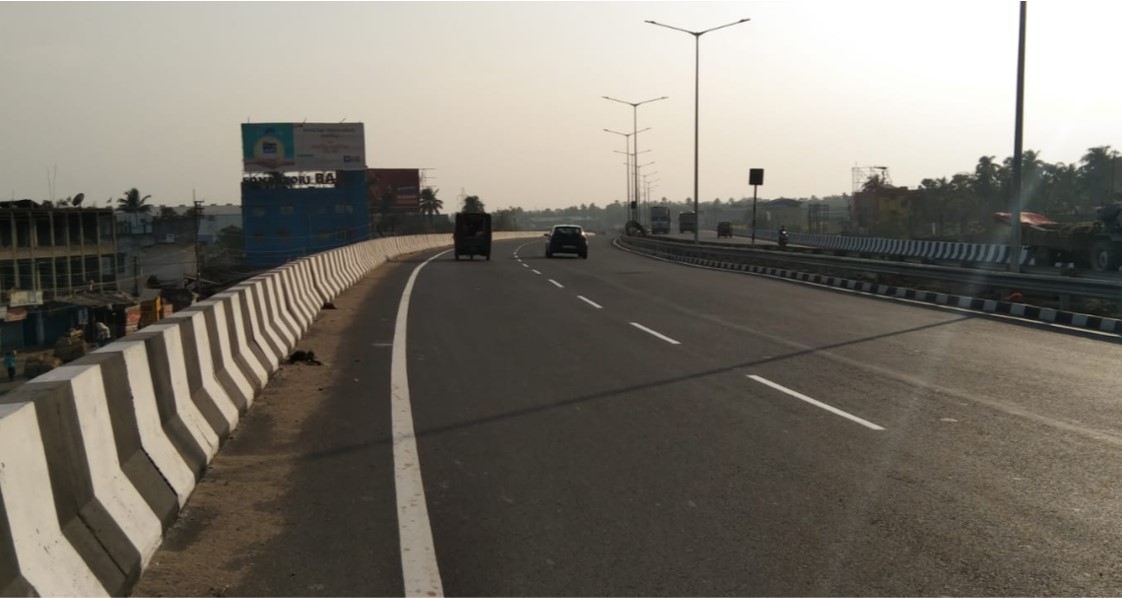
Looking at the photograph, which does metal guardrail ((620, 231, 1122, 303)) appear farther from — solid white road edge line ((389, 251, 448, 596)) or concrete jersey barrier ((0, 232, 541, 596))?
concrete jersey barrier ((0, 232, 541, 596))

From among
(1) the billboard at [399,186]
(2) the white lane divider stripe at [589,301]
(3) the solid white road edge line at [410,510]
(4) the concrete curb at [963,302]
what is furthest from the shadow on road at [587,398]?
(1) the billboard at [399,186]

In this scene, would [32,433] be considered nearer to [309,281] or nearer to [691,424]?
[691,424]

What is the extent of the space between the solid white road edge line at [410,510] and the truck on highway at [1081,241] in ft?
82.6

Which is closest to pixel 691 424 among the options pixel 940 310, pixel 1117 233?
pixel 940 310

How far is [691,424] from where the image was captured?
845 cm

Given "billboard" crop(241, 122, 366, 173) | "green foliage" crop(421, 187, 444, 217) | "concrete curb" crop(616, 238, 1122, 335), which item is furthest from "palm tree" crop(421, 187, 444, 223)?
"concrete curb" crop(616, 238, 1122, 335)

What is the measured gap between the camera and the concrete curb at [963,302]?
652 inches

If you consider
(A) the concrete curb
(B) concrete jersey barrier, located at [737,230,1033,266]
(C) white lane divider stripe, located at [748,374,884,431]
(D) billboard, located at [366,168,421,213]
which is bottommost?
(A) the concrete curb

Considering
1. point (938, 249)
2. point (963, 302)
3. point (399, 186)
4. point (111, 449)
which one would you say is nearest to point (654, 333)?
point (963, 302)

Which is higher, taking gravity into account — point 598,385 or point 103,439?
point 103,439

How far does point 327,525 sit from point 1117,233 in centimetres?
2844

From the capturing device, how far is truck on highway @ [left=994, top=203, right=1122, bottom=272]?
1096 inches

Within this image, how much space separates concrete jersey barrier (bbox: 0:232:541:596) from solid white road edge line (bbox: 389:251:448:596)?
1339mm

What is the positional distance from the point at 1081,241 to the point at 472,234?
25.5 metres
